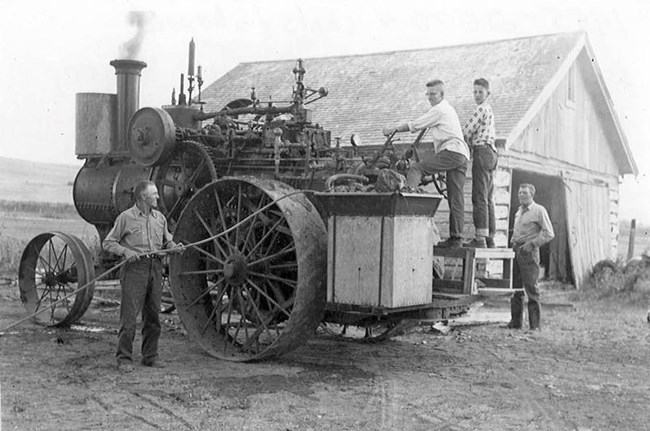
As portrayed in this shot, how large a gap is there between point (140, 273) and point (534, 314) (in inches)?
201

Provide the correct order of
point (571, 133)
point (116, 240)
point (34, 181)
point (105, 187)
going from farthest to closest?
point (34, 181), point (571, 133), point (105, 187), point (116, 240)

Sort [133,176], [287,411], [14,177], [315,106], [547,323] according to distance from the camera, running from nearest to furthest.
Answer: [287,411] → [133,176] → [547,323] → [315,106] → [14,177]

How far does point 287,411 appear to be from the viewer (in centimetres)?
527

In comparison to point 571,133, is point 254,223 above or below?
below

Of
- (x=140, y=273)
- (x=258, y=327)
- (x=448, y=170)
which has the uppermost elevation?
(x=448, y=170)

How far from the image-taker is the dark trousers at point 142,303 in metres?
6.68

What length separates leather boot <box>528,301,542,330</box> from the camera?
376 inches

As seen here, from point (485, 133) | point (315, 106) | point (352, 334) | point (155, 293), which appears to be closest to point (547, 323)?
point (352, 334)

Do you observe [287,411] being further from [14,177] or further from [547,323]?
[14,177]

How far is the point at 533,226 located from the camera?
9.47 metres

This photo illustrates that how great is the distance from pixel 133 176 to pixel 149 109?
3.21 ft

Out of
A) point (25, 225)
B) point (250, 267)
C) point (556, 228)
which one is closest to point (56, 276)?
point (250, 267)

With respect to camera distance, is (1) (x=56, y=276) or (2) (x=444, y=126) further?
(1) (x=56, y=276)

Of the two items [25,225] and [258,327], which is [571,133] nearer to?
[258,327]
